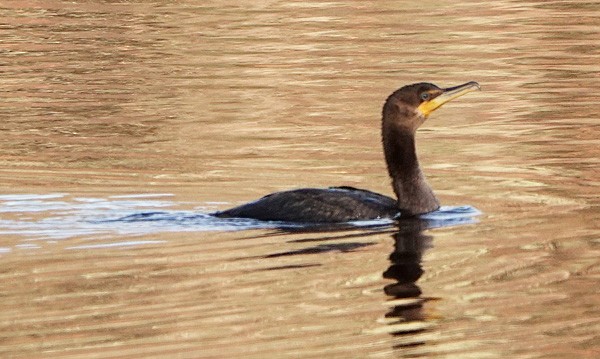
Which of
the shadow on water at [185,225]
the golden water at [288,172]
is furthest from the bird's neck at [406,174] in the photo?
the golden water at [288,172]

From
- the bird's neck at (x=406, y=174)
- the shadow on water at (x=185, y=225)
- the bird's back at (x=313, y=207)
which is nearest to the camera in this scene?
the shadow on water at (x=185, y=225)

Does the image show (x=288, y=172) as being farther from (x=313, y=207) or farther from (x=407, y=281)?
(x=407, y=281)

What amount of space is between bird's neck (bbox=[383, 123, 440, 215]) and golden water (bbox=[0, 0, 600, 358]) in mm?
461

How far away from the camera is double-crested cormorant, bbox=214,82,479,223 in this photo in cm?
1308

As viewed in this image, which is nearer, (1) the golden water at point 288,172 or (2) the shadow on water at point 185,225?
(1) the golden water at point 288,172

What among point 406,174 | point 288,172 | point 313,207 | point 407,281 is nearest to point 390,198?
point 406,174

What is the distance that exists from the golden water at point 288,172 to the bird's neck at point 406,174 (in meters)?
0.46

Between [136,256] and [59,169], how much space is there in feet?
13.3

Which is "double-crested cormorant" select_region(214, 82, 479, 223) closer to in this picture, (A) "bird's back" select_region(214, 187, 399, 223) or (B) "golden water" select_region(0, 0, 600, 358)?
(A) "bird's back" select_region(214, 187, 399, 223)

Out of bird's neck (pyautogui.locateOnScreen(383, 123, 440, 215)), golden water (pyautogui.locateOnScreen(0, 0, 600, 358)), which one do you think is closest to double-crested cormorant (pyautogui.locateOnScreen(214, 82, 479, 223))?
bird's neck (pyautogui.locateOnScreen(383, 123, 440, 215))

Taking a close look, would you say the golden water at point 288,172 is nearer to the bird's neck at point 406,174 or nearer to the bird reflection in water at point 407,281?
the bird reflection in water at point 407,281

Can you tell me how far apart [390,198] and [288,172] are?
2.11m

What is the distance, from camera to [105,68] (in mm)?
24047

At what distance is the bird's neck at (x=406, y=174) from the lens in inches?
529
